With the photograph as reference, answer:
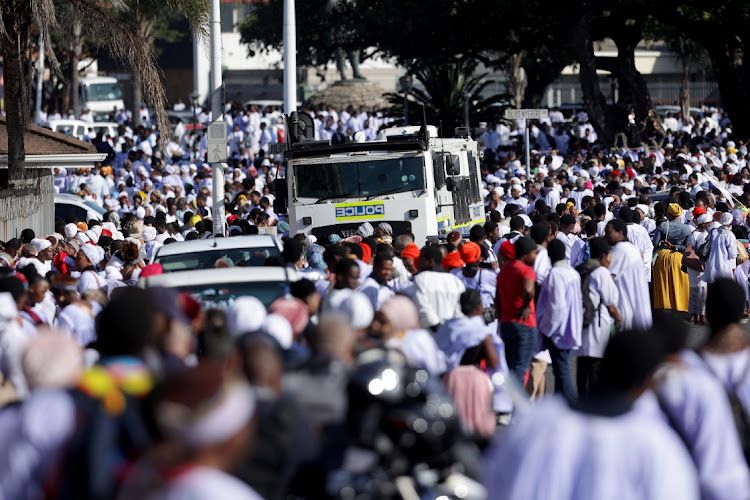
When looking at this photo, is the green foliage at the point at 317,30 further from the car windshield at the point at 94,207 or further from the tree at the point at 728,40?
the car windshield at the point at 94,207

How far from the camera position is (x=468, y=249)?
424 inches

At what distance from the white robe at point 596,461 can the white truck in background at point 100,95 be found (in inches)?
2055

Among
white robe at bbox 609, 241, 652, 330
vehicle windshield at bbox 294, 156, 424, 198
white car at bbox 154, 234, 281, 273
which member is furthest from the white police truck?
white robe at bbox 609, 241, 652, 330

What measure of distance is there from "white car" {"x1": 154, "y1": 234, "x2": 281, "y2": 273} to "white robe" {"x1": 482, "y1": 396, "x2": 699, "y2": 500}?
664cm

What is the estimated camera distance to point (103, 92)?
5544 centimetres

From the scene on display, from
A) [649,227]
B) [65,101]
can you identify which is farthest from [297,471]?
[65,101]

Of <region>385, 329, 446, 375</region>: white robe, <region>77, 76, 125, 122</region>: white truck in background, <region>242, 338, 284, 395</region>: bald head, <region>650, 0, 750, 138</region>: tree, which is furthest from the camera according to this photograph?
<region>77, 76, 125, 122</region>: white truck in background

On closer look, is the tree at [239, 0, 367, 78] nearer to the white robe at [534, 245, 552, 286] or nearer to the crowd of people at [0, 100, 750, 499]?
the white robe at [534, 245, 552, 286]

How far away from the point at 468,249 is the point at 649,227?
680cm

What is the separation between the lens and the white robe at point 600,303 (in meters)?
9.77

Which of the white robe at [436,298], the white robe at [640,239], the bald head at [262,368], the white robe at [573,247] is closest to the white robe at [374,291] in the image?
the white robe at [436,298]

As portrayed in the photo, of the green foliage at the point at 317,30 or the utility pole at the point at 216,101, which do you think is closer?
the utility pole at the point at 216,101

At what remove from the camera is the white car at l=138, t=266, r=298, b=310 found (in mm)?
8656

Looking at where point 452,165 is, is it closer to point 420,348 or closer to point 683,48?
point 420,348
